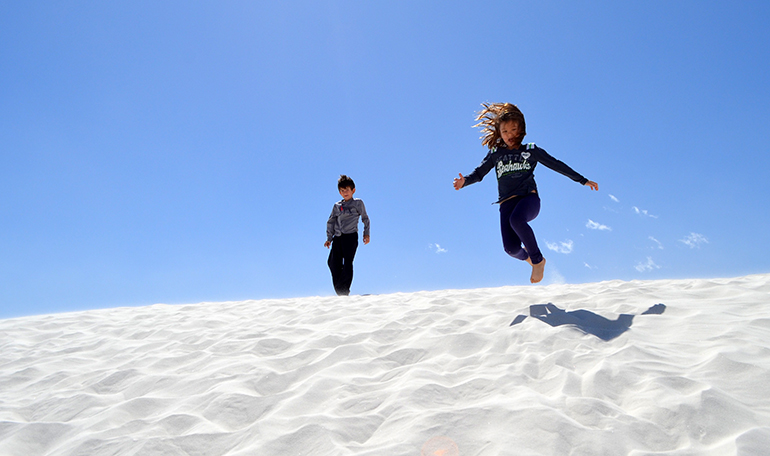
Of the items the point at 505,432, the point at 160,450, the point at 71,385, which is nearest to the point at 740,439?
the point at 505,432

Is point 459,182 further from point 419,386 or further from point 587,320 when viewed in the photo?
point 419,386

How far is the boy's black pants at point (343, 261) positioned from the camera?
279 inches

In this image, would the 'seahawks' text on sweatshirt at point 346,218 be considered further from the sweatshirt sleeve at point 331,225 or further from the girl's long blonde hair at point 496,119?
the girl's long blonde hair at point 496,119

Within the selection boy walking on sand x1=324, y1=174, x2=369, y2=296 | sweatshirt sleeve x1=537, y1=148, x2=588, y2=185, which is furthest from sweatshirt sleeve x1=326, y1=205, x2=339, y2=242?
sweatshirt sleeve x1=537, y1=148, x2=588, y2=185

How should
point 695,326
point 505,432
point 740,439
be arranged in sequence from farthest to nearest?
point 695,326
point 505,432
point 740,439

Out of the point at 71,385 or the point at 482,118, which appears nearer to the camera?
the point at 71,385

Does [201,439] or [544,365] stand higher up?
[544,365]

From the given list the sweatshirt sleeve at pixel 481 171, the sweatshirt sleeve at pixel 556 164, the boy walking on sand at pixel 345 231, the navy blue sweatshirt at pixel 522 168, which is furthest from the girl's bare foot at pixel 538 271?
the boy walking on sand at pixel 345 231

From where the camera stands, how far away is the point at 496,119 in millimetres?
4527

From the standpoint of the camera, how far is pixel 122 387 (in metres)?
2.65

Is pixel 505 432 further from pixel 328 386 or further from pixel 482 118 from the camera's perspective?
pixel 482 118

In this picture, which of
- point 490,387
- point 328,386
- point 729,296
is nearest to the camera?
point 490,387

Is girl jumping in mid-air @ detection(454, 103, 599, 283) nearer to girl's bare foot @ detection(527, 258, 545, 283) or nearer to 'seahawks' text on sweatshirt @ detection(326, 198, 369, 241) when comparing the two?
girl's bare foot @ detection(527, 258, 545, 283)

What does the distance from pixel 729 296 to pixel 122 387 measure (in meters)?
4.93
